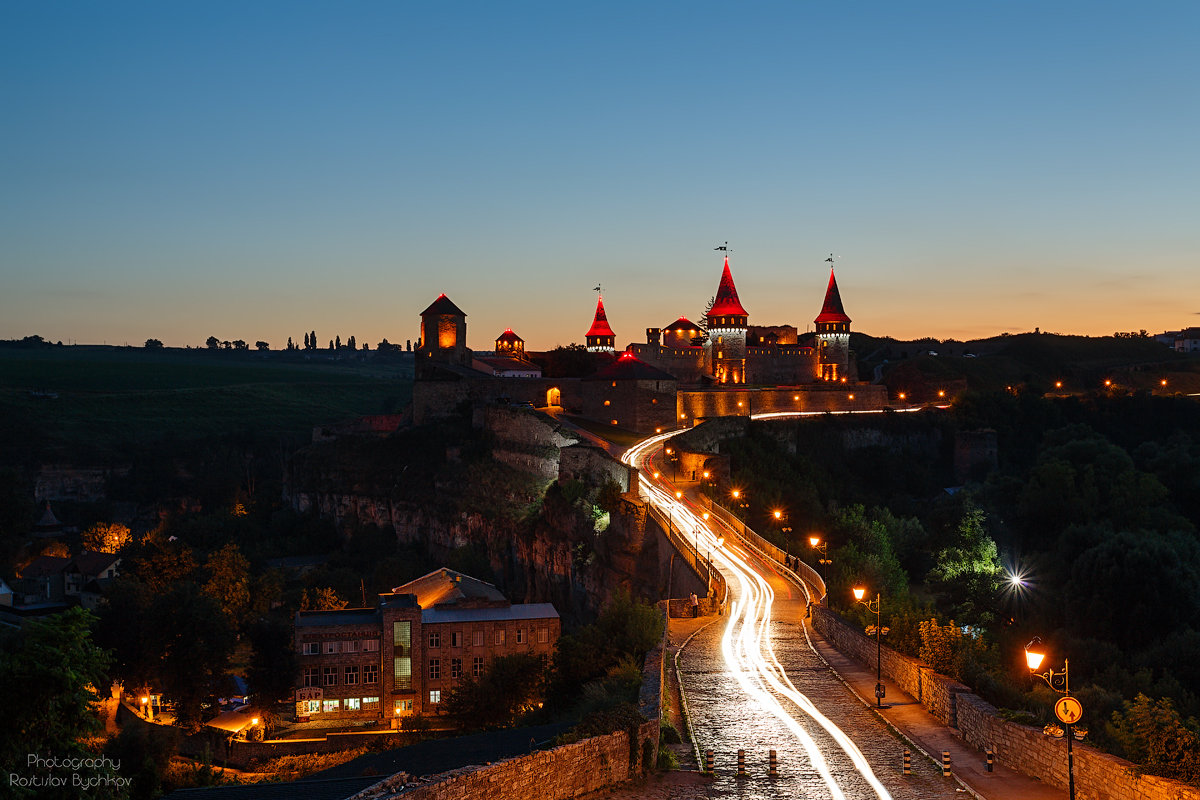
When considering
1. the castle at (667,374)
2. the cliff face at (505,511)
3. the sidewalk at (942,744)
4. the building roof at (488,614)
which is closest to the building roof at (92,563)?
the cliff face at (505,511)

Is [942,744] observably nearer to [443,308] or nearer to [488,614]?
[488,614]

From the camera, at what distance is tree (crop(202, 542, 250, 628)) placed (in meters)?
52.5

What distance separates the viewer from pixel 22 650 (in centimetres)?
1355

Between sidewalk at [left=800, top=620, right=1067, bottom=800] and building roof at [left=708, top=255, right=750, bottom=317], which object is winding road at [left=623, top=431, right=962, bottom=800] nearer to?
sidewalk at [left=800, top=620, right=1067, bottom=800]

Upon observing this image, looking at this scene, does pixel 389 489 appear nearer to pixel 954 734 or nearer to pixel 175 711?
pixel 175 711

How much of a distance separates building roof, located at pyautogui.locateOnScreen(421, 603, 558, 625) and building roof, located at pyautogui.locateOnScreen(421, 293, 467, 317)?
31840mm

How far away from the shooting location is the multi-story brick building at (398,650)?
1676 inches

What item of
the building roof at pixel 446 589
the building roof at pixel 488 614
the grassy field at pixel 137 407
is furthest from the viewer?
the grassy field at pixel 137 407

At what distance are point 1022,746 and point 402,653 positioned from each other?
32.2m

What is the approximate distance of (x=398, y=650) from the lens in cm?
4338

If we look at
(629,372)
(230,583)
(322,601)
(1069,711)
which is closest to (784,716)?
(1069,711)

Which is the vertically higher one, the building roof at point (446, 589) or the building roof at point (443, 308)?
the building roof at point (443, 308)

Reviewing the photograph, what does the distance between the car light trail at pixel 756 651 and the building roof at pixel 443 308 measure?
102 feet

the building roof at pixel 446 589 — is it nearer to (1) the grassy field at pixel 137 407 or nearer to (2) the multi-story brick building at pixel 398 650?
(2) the multi-story brick building at pixel 398 650
